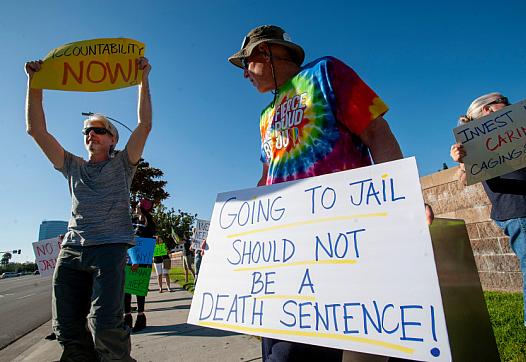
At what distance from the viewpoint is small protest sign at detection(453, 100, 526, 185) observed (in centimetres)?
211

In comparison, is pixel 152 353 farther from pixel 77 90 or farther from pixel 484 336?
pixel 484 336

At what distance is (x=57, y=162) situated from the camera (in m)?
2.28

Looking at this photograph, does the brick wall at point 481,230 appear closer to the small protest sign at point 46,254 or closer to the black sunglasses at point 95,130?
the black sunglasses at point 95,130

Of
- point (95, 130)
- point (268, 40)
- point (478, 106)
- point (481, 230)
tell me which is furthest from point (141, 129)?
point (481, 230)

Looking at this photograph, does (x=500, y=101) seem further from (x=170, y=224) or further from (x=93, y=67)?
(x=170, y=224)

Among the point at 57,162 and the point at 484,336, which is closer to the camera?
the point at 484,336

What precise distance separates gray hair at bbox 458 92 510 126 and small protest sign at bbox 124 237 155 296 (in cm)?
375

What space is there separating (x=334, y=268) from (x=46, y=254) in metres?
4.90

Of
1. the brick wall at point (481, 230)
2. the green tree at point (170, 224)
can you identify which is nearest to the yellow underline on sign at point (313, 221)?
the brick wall at point (481, 230)

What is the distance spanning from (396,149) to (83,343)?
79.6 inches

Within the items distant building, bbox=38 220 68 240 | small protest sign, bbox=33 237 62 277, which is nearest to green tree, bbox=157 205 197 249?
small protest sign, bbox=33 237 62 277

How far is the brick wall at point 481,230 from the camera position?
380cm

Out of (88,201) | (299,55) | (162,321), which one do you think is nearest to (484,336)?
(299,55)

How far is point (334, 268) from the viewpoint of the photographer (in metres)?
1.04
